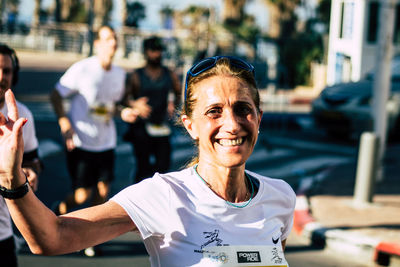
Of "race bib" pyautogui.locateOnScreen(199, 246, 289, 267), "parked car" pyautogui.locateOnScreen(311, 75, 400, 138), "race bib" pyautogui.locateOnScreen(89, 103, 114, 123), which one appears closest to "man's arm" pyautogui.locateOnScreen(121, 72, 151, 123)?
"race bib" pyautogui.locateOnScreen(89, 103, 114, 123)

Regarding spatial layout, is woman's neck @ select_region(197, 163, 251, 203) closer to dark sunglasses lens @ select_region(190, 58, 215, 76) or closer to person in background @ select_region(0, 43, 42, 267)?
dark sunglasses lens @ select_region(190, 58, 215, 76)

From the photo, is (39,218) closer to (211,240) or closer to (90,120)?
(211,240)

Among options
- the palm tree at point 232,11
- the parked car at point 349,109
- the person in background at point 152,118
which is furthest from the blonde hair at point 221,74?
the palm tree at point 232,11

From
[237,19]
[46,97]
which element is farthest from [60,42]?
[46,97]

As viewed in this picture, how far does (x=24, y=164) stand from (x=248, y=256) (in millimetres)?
1821

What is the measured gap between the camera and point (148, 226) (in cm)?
218

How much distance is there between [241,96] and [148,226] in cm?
61

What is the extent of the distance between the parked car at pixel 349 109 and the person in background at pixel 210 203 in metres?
10.0

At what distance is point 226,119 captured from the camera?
92.8 inches

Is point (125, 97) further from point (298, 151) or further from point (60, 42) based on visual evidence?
point (60, 42)

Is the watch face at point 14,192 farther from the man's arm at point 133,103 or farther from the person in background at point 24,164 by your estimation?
the man's arm at point 133,103

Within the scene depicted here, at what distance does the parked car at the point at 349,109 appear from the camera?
12477mm

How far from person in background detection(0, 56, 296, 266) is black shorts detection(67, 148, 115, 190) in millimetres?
3222

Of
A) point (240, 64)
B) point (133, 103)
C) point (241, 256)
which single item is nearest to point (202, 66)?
point (240, 64)
